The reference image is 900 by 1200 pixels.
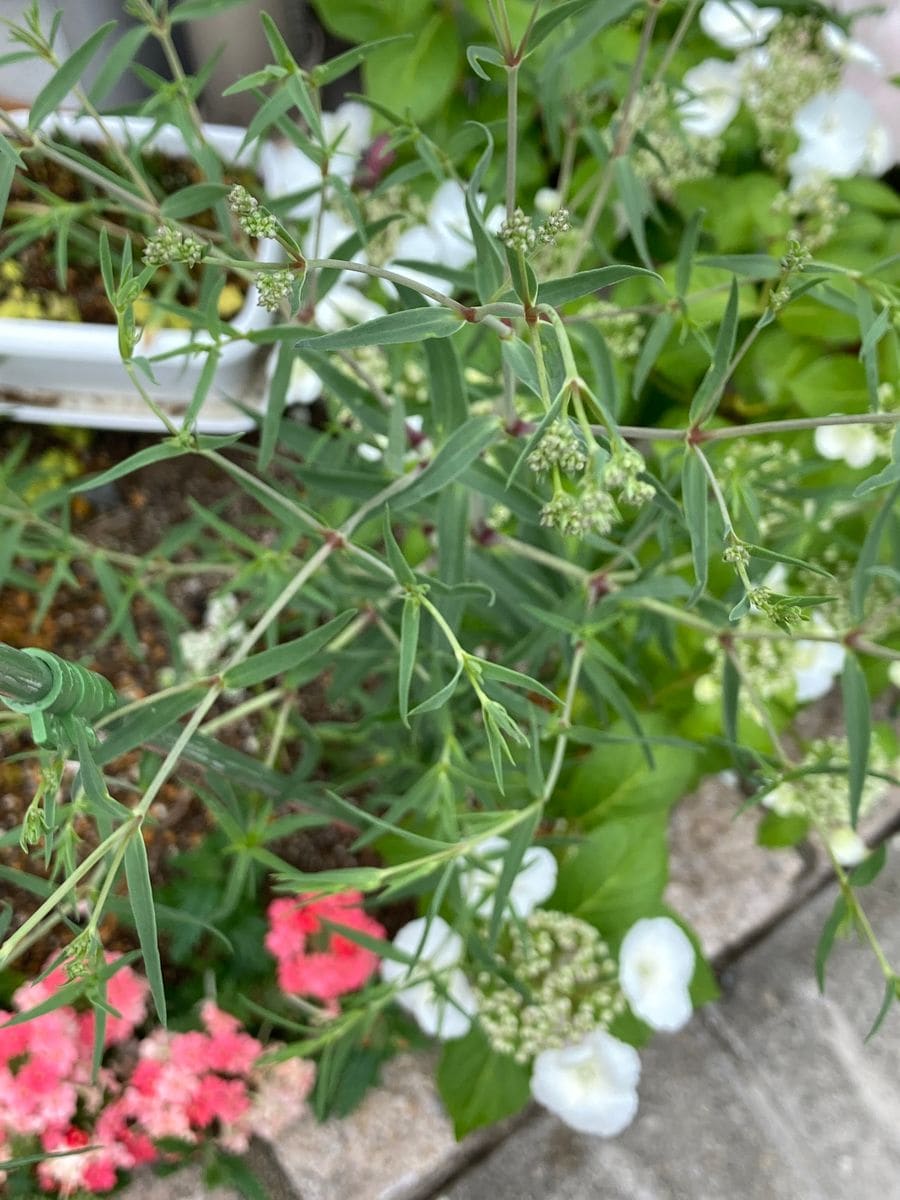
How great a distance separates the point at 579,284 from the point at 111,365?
911mm

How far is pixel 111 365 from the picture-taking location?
1214 millimetres

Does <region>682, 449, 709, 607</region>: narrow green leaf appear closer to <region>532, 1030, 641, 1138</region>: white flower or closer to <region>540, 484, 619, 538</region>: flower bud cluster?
<region>540, 484, 619, 538</region>: flower bud cluster

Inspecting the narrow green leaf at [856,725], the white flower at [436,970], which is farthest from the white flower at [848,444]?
the white flower at [436,970]

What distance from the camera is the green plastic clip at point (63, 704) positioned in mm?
434

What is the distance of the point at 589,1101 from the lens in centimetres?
90

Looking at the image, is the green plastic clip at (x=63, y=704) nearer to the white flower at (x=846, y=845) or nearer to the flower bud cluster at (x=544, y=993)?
the flower bud cluster at (x=544, y=993)

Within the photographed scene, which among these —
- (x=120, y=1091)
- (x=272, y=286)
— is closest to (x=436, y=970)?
(x=120, y=1091)

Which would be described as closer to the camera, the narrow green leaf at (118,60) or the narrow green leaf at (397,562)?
the narrow green leaf at (397,562)

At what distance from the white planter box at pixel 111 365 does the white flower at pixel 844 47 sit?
2.23ft

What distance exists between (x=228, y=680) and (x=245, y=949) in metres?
0.54

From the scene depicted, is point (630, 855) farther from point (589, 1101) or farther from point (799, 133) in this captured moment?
point (799, 133)

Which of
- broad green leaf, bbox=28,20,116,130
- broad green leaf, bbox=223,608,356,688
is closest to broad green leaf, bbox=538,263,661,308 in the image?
broad green leaf, bbox=223,608,356,688

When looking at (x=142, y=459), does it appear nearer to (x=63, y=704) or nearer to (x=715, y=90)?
(x=63, y=704)

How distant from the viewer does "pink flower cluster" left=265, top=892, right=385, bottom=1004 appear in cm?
90
